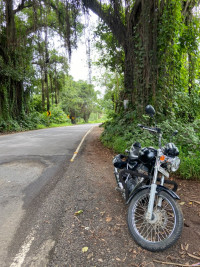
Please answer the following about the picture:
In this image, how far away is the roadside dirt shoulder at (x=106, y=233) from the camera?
7.23 feet

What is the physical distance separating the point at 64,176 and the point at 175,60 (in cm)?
575

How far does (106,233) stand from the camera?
268 cm

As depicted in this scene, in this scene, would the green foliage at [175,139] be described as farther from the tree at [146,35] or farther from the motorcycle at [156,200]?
the motorcycle at [156,200]

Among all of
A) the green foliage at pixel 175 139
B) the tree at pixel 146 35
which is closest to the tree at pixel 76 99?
the tree at pixel 146 35

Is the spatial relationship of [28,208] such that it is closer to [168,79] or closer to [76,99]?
[168,79]

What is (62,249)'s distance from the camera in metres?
2.35

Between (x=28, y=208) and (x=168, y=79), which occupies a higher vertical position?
(x=168, y=79)

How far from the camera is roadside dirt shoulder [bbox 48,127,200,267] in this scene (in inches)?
86.8

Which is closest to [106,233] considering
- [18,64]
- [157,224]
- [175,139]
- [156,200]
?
[157,224]

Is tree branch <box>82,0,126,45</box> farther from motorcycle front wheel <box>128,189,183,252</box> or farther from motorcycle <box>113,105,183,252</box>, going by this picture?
motorcycle front wheel <box>128,189,183,252</box>

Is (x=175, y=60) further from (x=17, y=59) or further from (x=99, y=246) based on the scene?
(x=17, y=59)

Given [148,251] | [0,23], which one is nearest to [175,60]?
[148,251]

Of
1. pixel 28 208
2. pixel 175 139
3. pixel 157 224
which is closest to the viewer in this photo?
pixel 157 224

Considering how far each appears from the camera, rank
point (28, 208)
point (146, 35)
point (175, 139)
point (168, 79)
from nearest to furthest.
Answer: point (28, 208) < point (175, 139) < point (146, 35) < point (168, 79)
